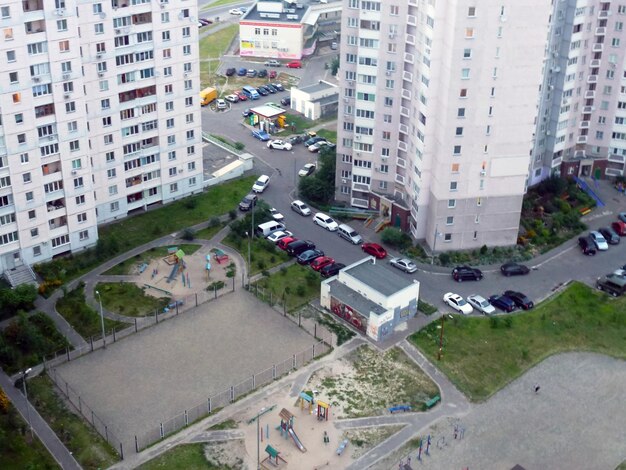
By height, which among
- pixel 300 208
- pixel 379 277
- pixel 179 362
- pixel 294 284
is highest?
pixel 379 277

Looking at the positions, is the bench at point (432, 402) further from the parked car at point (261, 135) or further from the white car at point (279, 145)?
the parked car at point (261, 135)

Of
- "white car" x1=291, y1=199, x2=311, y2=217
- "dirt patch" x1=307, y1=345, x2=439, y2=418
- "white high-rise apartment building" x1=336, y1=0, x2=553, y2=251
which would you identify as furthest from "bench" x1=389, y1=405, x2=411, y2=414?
"white car" x1=291, y1=199, x2=311, y2=217

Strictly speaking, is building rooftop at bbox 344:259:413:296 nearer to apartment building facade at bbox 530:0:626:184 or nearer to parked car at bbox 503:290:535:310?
parked car at bbox 503:290:535:310

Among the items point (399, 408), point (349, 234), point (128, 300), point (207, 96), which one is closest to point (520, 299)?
point (349, 234)

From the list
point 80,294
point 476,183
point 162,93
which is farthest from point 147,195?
point 476,183

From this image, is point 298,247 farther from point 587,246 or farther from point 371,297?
point 587,246

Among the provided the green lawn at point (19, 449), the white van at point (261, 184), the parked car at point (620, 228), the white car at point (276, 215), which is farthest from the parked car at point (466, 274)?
the green lawn at point (19, 449)

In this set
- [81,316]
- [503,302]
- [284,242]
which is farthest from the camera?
[284,242]
